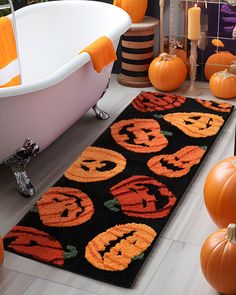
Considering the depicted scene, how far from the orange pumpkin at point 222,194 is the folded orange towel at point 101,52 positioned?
98 cm

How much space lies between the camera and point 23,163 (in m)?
3.15

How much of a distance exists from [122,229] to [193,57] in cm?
183

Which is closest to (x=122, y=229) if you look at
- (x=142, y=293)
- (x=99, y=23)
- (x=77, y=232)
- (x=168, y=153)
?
(x=77, y=232)

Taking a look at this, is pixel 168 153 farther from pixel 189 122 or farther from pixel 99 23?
pixel 99 23

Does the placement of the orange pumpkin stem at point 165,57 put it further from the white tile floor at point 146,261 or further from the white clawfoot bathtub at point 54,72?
the white tile floor at point 146,261

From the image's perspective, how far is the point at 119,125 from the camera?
392 centimetres

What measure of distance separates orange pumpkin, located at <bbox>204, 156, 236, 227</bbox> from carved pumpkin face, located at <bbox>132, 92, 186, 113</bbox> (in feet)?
4.58

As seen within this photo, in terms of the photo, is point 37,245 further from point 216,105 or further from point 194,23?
point 194,23

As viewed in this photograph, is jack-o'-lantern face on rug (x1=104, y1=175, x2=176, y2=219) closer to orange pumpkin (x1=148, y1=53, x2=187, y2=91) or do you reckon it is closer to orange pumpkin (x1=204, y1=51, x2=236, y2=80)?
orange pumpkin (x1=148, y1=53, x2=187, y2=91)

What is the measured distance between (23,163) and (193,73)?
1674 mm

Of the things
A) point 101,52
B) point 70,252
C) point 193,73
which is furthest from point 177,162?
point 193,73

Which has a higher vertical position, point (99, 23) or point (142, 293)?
point (99, 23)

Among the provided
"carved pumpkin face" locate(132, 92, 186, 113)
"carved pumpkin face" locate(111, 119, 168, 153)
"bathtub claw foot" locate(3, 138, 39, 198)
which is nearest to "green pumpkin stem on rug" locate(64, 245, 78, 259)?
"bathtub claw foot" locate(3, 138, 39, 198)

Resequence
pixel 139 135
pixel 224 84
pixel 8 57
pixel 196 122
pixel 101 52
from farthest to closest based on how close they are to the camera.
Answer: pixel 224 84 → pixel 196 122 → pixel 139 135 → pixel 8 57 → pixel 101 52
